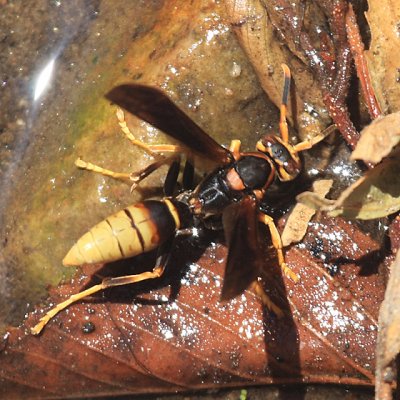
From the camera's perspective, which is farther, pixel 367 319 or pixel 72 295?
pixel 72 295

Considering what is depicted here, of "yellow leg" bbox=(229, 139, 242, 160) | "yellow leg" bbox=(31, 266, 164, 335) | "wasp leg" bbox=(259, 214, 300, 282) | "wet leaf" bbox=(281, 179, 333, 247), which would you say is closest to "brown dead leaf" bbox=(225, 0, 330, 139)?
"yellow leg" bbox=(229, 139, 242, 160)

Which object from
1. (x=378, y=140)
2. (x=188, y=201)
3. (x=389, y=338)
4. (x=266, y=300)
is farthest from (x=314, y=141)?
(x=389, y=338)

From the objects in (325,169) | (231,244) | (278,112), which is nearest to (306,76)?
(278,112)

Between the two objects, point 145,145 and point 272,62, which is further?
point 145,145

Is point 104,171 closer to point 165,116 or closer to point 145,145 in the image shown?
point 145,145

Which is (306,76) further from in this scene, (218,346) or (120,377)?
(120,377)

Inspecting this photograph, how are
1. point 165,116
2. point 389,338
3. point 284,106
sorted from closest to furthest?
1. point 389,338
2. point 165,116
3. point 284,106
